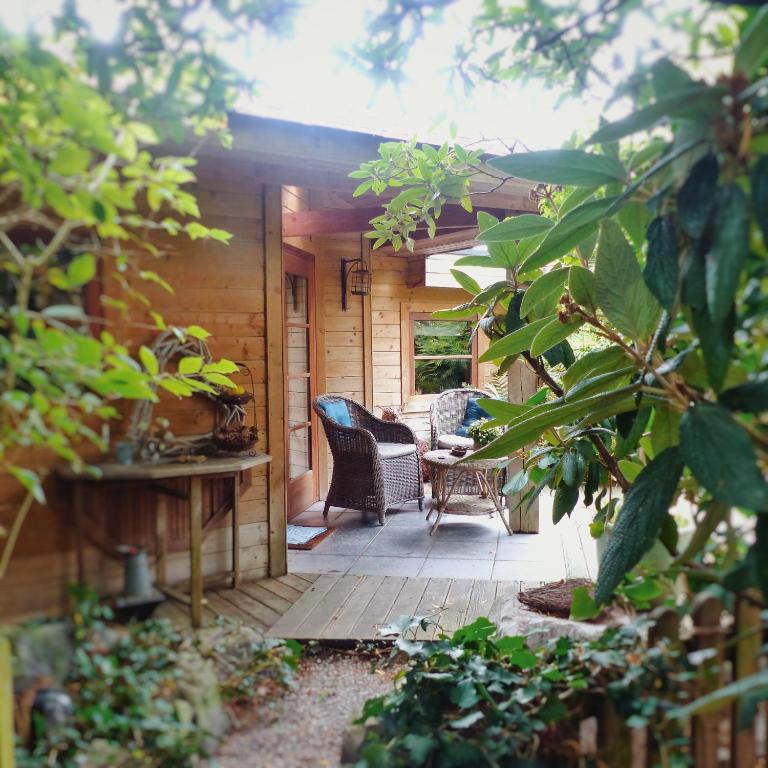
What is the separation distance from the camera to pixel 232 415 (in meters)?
1.09

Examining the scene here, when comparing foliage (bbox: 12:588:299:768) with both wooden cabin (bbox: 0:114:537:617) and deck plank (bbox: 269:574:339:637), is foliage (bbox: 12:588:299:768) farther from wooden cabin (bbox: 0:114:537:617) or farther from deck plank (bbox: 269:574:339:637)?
deck plank (bbox: 269:574:339:637)

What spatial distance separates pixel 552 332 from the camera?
3.79 feet

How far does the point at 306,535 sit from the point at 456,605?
524mm

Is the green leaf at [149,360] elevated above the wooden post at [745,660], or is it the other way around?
the green leaf at [149,360]

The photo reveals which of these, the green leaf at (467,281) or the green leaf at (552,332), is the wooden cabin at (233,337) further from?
the green leaf at (552,332)

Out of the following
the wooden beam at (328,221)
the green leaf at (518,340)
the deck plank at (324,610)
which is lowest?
the deck plank at (324,610)

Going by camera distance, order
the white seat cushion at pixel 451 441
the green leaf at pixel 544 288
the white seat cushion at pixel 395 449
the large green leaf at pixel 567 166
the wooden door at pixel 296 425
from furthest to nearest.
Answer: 1. the white seat cushion at pixel 451 441
2. the white seat cushion at pixel 395 449
3. the wooden door at pixel 296 425
4. the green leaf at pixel 544 288
5. the large green leaf at pixel 567 166

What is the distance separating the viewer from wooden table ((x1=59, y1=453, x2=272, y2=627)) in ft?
2.87

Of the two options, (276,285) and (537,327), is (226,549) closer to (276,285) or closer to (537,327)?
(276,285)

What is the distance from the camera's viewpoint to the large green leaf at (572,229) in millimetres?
919

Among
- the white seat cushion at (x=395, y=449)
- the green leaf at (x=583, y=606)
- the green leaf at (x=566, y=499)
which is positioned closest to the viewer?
the green leaf at (x=583, y=606)

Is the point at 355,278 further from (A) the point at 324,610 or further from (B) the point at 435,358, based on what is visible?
(A) the point at 324,610

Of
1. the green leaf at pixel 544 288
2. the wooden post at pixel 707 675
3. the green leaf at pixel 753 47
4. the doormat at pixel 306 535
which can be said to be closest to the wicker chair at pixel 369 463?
the doormat at pixel 306 535

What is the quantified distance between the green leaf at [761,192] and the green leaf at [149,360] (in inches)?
31.5
